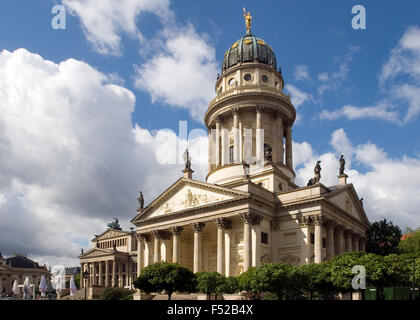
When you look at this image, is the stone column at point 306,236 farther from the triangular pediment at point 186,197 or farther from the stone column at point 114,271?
the stone column at point 114,271

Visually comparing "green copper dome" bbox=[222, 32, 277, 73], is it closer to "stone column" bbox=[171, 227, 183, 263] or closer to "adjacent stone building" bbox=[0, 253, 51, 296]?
"stone column" bbox=[171, 227, 183, 263]

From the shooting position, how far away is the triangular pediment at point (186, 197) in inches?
1998

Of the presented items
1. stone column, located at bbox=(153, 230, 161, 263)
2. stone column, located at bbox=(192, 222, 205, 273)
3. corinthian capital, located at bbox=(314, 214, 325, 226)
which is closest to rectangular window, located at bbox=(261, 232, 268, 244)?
corinthian capital, located at bbox=(314, 214, 325, 226)

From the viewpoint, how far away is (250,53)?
233ft

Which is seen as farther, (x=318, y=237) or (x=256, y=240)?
(x=256, y=240)

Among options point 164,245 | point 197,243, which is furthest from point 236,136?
point 197,243

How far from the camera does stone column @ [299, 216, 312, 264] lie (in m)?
48.6

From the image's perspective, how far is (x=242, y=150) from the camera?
63906 mm

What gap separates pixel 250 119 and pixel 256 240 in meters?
23.8

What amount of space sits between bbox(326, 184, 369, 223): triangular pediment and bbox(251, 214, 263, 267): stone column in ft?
28.7

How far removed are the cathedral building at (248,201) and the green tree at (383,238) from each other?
11.9 m

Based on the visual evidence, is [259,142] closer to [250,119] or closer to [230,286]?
[250,119]

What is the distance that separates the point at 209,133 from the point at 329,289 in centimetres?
3886

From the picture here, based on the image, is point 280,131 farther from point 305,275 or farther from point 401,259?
point 305,275
